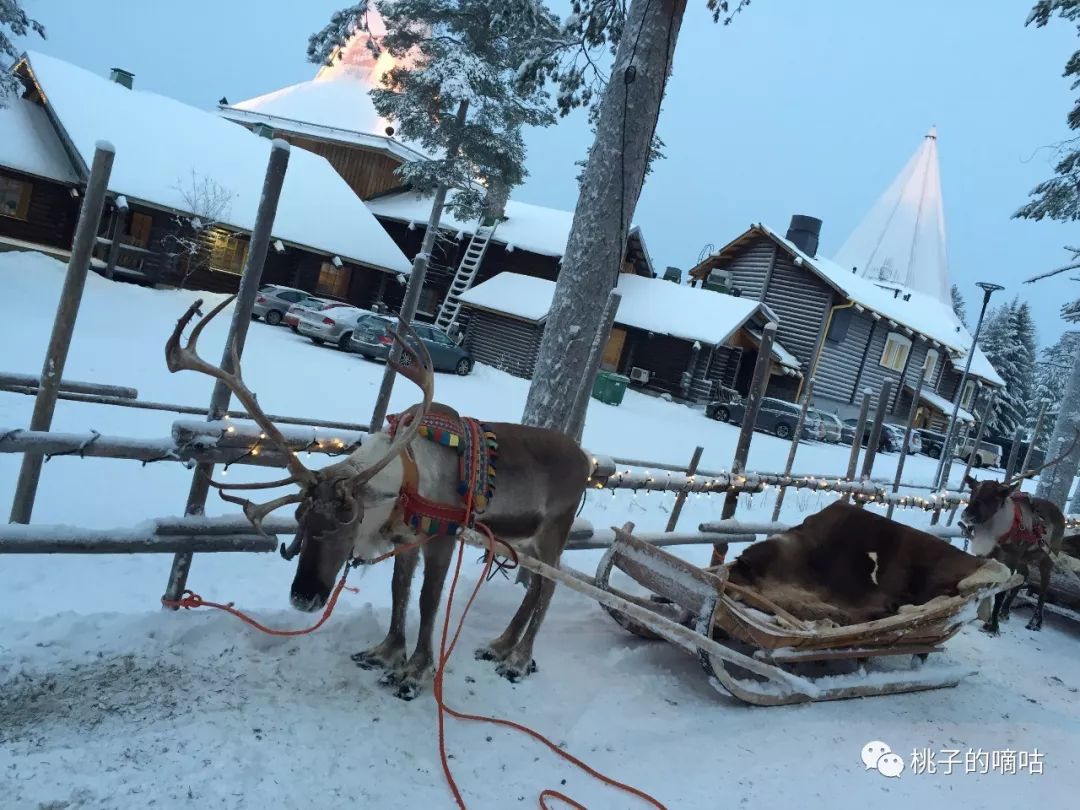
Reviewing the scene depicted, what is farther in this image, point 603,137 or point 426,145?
point 426,145

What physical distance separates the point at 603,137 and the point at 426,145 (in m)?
17.5

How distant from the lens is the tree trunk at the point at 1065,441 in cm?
1332

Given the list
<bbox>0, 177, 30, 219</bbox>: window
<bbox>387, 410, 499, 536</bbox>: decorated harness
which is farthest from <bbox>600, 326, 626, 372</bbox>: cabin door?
<bbox>387, 410, 499, 536</bbox>: decorated harness

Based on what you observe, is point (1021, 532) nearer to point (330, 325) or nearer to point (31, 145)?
point (330, 325)

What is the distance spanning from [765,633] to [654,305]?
75.0 feet

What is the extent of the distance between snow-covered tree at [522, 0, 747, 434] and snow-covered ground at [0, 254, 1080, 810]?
1.76 meters

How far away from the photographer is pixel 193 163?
23.0 meters

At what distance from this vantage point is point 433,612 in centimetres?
400

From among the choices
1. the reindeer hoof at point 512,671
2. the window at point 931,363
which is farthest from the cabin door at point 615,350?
the reindeer hoof at point 512,671

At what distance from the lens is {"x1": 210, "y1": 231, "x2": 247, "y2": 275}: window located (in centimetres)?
2344

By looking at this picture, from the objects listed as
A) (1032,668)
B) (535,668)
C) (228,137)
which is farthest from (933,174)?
(535,668)

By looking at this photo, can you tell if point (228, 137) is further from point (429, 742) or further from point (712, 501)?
point (429, 742)

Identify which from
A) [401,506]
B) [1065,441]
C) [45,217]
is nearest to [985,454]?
[1065,441]

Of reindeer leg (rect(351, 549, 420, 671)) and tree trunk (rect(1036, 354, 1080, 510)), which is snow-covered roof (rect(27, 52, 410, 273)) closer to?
tree trunk (rect(1036, 354, 1080, 510))
